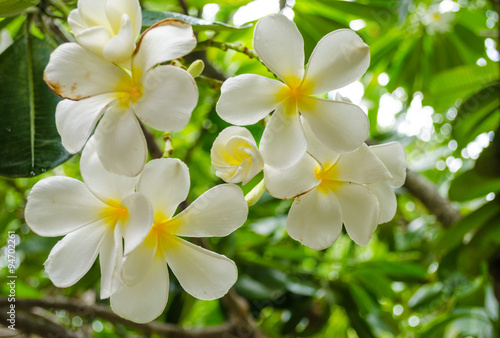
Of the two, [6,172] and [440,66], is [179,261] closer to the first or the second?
[6,172]

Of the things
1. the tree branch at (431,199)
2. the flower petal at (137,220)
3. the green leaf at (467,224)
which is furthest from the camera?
the tree branch at (431,199)

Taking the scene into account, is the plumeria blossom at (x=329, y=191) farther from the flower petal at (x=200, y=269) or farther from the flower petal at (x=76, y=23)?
the flower petal at (x=76, y=23)

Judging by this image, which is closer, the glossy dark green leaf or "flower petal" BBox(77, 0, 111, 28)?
"flower petal" BBox(77, 0, 111, 28)

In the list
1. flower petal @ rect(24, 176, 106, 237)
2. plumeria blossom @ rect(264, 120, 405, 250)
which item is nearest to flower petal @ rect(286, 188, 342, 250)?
plumeria blossom @ rect(264, 120, 405, 250)

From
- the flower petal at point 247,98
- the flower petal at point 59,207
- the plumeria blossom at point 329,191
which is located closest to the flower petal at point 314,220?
the plumeria blossom at point 329,191

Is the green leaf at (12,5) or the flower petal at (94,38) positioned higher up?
the flower petal at (94,38)

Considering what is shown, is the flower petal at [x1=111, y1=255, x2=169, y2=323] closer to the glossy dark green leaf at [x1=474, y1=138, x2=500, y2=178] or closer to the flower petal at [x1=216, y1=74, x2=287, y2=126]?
the flower petal at [x1=216, y1=74, x2=287, y2=126]

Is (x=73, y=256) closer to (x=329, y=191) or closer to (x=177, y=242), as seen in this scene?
(x=177, y=242)

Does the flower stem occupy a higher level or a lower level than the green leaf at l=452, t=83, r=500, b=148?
higher
